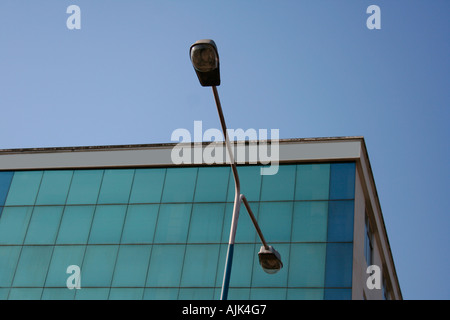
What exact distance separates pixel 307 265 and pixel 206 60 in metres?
12.7

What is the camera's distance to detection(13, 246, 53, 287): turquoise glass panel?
25.7 metres

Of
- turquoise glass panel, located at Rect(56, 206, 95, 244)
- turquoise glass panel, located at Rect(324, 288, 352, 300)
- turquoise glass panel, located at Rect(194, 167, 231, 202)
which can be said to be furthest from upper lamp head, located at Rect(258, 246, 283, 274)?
turquoise glass panel, located at Rect(56, 206, 95, 244)

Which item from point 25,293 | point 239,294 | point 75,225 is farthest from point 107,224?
point 239,294

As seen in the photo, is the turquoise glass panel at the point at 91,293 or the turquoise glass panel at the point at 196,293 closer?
→ the turquoise glass panel at the point at 196,293

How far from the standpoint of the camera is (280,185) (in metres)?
25.4

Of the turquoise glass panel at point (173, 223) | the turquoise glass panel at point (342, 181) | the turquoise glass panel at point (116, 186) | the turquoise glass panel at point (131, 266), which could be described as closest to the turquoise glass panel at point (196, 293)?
the turquoise glass panel at point (131, 266)

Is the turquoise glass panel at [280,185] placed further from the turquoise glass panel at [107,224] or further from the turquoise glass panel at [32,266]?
the turquoise glass panel at [32,266]

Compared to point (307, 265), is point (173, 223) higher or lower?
higher

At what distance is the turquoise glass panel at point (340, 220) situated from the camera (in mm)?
23703

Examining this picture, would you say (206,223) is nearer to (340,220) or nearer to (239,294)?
(239,294)

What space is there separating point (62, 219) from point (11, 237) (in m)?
2.40

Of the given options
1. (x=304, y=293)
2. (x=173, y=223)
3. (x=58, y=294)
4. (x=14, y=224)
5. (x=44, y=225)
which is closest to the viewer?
(x=304, y=293)

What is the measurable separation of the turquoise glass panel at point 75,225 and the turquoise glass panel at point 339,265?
10007 millimetres
